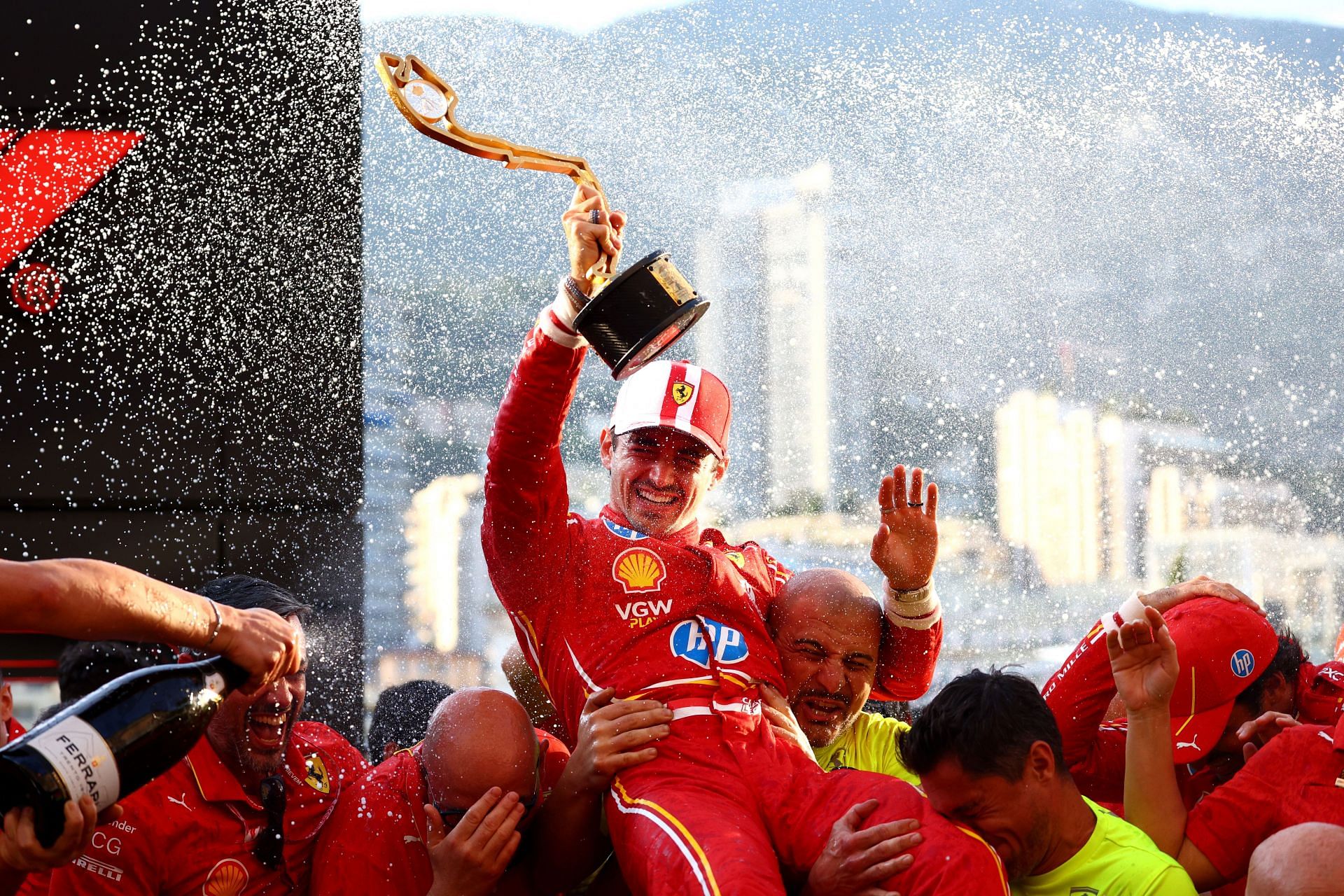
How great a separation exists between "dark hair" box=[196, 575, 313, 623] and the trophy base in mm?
961

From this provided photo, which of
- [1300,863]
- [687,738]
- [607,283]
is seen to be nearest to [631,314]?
[607,283]

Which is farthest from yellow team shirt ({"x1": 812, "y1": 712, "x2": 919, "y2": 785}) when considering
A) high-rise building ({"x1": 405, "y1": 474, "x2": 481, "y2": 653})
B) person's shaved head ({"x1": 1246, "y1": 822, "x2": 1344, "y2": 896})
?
high-rise building ({"x1": 405, "y1": 474, "x2": 481, "y2": 653})

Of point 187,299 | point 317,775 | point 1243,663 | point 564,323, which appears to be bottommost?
point 317,775

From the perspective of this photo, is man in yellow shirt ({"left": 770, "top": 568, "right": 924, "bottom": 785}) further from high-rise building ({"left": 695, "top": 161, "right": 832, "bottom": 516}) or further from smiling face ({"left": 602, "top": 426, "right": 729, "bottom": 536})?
high-rise building ({"left": 695, "top": 161, "right": 832, "bottom": 516})

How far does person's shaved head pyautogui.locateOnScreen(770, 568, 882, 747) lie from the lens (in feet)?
8.78

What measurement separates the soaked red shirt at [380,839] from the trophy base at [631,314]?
879mm

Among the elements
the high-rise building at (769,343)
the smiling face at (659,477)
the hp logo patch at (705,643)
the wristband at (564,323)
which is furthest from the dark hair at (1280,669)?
the high-rise building at (769,343)

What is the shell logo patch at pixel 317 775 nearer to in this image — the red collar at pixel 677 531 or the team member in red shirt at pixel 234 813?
the team member in red shirt at pixel 234 813

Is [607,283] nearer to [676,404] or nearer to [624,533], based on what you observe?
[676,404]

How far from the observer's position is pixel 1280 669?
2.93m

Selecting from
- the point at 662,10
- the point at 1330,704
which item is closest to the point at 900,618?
the point at 1330,704

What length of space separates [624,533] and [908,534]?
651 mm

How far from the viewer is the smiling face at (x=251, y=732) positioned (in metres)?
2.54

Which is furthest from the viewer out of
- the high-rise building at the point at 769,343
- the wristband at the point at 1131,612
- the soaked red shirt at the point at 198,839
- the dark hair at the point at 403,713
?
the high-rise building at the point at 769,343
